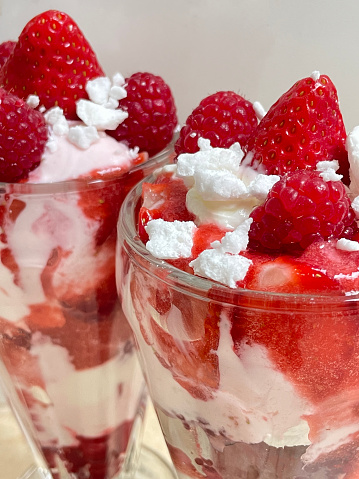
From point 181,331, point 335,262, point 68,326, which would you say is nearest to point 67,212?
point 68,326

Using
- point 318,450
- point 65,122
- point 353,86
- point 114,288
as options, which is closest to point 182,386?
point 318,450

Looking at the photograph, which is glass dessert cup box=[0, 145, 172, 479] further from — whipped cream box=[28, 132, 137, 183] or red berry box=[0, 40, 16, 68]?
red berry box=[0, 40, 16, 68]

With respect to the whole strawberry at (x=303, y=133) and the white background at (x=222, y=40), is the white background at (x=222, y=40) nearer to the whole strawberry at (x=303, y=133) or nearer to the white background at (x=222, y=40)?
the white background at (x=222, y=40)

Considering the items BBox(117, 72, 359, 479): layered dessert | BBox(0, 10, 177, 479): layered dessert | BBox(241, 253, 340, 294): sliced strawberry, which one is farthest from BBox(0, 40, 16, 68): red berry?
BBox(241, 253, 340, 294): sliced strawberry

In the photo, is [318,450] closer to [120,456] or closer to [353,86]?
[120,456]

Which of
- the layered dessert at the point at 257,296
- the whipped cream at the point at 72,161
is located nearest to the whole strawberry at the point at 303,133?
the layered dessert at the point at 257,296

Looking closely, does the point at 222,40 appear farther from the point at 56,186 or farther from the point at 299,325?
the point at 299,325
